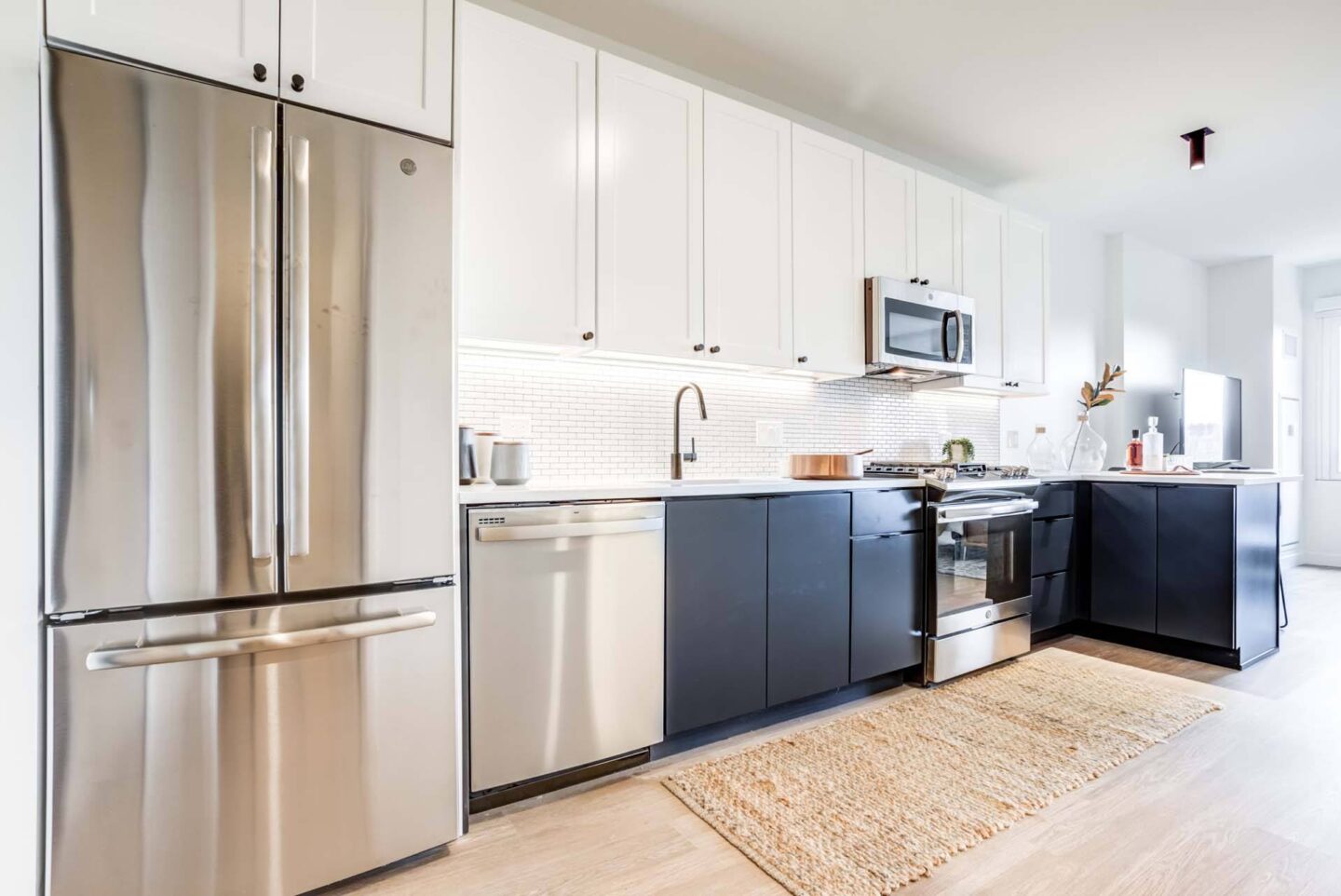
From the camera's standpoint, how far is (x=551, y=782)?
1.97 metres

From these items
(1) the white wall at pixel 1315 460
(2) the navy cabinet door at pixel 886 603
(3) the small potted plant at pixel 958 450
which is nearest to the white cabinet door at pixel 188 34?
(2) the navy cabinet door at pixel 886 603

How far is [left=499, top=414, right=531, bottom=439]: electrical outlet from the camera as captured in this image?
243cm

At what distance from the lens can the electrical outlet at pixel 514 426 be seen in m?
2.43

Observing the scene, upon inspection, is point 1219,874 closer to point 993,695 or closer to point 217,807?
point 993,695

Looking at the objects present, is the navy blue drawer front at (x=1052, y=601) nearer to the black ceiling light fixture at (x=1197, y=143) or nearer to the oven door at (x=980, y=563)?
the oven door at (x=980, y=563)

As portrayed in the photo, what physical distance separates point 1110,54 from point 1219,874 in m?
2.96

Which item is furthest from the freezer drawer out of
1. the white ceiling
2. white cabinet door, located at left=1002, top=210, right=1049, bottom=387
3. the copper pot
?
white cabinet door, located at left=1002, top=210, right=1049, bottom=387

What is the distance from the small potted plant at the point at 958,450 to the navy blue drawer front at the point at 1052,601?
725 mm

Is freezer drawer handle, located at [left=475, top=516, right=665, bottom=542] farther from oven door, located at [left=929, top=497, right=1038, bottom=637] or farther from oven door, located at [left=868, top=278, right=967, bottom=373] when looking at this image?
oven door, located at [left=868, top=278, right=967, bottom=373]

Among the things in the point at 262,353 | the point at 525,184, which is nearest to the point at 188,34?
the point at 262,353

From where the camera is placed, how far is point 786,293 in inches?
111

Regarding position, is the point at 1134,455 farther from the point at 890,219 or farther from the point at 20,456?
the point at 20,456

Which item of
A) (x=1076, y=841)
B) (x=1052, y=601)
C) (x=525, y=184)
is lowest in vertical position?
(x=1076, y=841)

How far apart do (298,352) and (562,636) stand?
40.4 inches
